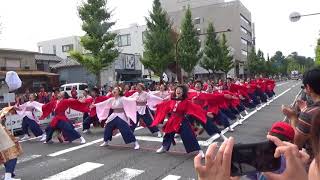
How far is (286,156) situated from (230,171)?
0.82 ft

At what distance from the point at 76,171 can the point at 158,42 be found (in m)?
28.9

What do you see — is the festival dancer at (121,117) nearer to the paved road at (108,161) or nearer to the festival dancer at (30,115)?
the paved road at (108,161)

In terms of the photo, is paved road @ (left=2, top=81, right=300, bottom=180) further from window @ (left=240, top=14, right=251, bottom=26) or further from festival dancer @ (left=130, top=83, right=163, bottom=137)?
window @ (left=240, top=14, right=251, bottom=26)

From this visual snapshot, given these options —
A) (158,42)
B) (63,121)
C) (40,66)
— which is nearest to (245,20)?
(158,42)

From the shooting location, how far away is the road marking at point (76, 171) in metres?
8.11

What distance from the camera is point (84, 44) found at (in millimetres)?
29766

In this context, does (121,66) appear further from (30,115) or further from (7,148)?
(7,148)

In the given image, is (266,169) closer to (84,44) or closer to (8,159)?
(8,159)

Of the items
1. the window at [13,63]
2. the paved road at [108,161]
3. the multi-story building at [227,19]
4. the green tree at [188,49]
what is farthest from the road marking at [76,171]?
the multi-story building at [227,19]

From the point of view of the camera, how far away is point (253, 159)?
5.60ft

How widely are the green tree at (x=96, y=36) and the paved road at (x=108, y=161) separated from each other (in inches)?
677

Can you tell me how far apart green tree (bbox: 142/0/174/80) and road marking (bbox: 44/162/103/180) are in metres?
28.1

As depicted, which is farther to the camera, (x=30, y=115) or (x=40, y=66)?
(x=40, y=66)

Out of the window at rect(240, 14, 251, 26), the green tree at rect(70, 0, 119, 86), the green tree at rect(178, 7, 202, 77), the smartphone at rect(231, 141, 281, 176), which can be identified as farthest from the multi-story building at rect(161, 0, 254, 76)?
the smartphone at rect(231, 141, 281, 176)
